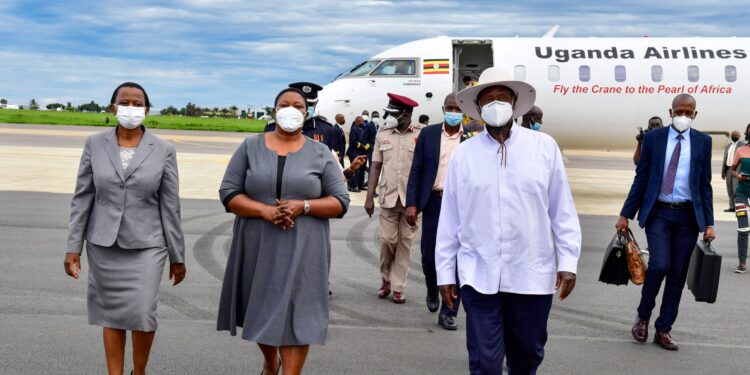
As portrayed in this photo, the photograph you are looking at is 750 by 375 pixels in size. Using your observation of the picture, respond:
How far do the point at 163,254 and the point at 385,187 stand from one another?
335 centimetres

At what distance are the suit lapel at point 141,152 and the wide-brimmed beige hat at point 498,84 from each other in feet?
5.80

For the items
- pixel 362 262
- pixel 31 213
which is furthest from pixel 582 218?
pixel 31 213

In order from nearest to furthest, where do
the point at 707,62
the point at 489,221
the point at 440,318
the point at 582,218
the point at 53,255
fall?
the point at 489,221
the point at 440,318
the point at 53,255
the point at 582,218
the point at 707,62

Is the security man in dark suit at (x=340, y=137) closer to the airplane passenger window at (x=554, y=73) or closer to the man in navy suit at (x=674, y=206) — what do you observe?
the airplane passenger window at (x=554, y=73)

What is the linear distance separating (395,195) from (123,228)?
11.6 feet

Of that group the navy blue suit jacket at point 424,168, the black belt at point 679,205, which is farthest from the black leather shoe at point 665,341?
the navy blue suit jacket at point 424,168

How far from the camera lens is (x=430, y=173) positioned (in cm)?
731

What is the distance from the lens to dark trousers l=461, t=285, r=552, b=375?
4.15m

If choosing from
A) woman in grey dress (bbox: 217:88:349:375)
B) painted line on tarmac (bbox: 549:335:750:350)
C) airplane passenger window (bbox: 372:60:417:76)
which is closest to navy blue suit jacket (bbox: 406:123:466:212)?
painted line on tarmac (bbox: 549:335:750:350)

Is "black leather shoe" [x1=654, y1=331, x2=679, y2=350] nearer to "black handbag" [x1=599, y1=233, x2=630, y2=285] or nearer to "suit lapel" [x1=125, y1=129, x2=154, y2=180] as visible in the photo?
"black handbag" [x1=599, y1=233, x2=630, y2=285]

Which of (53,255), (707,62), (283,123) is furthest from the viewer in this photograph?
(707,62)

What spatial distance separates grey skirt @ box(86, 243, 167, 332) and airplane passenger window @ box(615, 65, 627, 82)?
58.8ft

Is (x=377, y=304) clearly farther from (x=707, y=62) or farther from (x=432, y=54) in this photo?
(x=707, y=62)

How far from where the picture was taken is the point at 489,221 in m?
4.14
